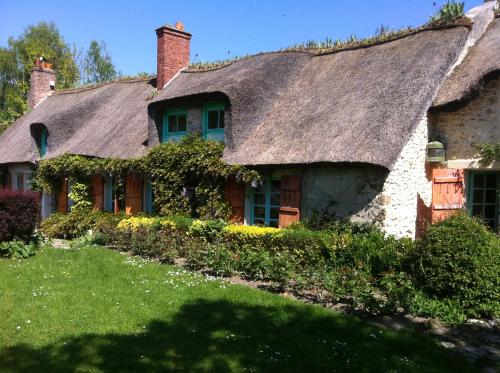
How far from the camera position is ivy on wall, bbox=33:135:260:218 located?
11.5 m

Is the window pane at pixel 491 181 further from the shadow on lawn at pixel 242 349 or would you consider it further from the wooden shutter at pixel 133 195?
the wooden shutter at pixel 133 195

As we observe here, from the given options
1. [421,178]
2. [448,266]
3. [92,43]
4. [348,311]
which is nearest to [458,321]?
[448,266]

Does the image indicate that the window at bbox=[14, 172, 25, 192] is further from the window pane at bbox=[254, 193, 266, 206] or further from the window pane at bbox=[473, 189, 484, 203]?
the window pane at bbox=[473, 189, 484, 203]

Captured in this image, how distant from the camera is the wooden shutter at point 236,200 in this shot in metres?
11.5

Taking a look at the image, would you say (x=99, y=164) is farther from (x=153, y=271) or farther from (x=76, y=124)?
(x=153, y=271)

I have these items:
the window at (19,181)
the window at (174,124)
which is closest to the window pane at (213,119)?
the window at (174,124)

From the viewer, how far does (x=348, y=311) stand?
635 centimetres

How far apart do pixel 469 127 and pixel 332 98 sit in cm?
310

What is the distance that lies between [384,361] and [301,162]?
5513 mm

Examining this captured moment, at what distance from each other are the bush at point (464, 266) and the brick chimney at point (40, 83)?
71.7 feet

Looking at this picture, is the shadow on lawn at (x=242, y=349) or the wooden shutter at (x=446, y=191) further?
the wooden shutter at (x=446, y=191)

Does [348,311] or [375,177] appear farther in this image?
[375,177]

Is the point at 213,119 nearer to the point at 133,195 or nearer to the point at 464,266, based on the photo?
the point at 133,195

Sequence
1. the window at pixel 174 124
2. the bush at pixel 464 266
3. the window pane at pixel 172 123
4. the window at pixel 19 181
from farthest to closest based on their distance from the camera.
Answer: the window at pixel 19 181 < the window pane at pixel 172 123 < the window at pixel 174 124 < the bush at pixel 464 266
